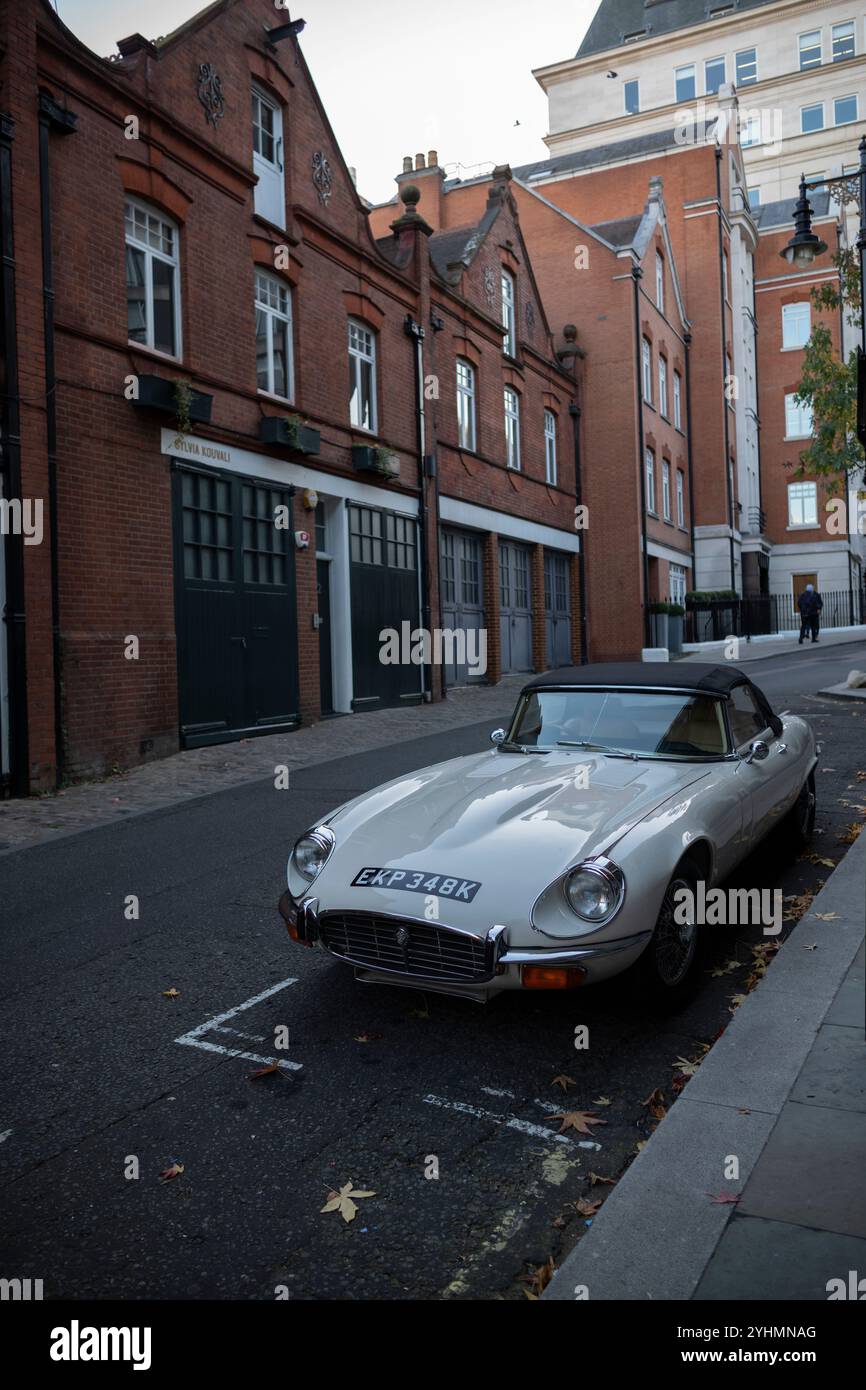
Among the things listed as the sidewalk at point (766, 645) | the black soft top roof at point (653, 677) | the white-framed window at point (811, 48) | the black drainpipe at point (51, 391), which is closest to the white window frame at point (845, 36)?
the white-framed window at point (811, 48)

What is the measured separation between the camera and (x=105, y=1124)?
344 centimetres

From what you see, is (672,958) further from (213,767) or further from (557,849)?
(213,767)

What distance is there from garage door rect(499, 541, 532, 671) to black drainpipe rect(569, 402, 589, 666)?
3.36 meters

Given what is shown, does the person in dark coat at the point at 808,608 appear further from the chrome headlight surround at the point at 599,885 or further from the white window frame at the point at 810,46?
the white window frame at the point at 810,46

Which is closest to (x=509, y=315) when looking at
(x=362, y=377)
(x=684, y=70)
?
(x=362, y=377)

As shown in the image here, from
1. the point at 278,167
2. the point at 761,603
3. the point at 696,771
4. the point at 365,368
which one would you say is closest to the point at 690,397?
the point at 761,603

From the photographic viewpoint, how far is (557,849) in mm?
3988

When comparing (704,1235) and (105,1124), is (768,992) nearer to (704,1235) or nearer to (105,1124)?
(704,1235)

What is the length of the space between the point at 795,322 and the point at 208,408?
131 feet

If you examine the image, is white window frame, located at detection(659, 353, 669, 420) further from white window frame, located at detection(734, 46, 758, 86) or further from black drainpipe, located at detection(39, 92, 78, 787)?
white window frame, located at detection(734, 46, 758, 86)

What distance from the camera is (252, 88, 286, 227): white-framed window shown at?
14828mm

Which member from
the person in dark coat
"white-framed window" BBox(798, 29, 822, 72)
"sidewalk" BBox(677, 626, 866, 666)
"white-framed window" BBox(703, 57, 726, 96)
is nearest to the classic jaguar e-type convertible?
"sidewalk" BBox(677, 626, 866, 666)

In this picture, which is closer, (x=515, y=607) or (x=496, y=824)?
(x=496, y=824)
